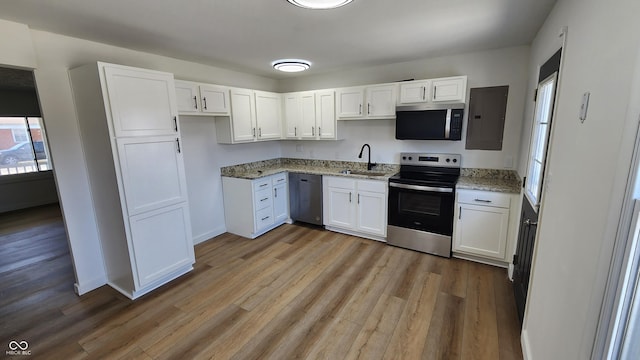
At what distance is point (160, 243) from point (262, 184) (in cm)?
154

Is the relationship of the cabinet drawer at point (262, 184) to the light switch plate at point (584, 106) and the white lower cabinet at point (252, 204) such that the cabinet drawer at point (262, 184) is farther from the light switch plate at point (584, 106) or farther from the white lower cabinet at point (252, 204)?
the light switch plate at point (584, 106)

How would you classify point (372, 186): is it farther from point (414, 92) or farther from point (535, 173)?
point (535, 173)

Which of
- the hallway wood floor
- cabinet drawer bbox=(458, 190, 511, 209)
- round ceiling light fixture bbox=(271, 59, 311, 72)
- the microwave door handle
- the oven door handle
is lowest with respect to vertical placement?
the hallway wood floor

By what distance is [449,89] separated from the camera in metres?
3.18

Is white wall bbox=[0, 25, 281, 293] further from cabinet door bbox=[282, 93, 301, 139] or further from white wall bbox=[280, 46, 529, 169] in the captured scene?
white wall bbox=[280, 46, 529, 169]

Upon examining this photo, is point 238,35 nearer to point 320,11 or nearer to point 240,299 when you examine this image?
point 320,11

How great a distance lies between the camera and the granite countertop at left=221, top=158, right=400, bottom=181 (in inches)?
151

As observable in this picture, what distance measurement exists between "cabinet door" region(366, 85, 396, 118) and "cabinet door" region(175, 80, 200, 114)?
2.23m

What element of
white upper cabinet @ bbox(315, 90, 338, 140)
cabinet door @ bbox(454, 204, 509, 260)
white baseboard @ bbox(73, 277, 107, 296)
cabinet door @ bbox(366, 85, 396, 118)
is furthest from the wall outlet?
white baseboard @ bbox(73, 277, 107, 296)

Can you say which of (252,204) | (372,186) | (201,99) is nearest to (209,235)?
(252,204)

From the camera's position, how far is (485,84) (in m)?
3.22

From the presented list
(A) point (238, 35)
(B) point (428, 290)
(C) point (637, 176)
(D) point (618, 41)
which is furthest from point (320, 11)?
(B) point (428, 290)

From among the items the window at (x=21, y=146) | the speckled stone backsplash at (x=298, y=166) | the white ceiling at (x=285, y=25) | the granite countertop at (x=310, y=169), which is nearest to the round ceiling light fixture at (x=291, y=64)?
the white ceiling at (x=285, y=25)

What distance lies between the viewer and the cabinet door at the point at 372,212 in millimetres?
3611
